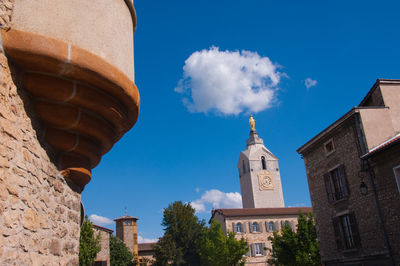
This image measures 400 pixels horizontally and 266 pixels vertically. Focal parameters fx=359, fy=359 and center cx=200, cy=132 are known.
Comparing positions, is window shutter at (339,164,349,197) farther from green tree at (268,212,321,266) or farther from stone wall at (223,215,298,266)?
stone wall at (223,215,298,266)

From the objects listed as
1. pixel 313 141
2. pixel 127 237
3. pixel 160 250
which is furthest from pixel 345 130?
pixel 127 237

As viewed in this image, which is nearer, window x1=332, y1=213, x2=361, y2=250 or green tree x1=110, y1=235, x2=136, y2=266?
window x1=332, y1=213, x2=361, y2=250

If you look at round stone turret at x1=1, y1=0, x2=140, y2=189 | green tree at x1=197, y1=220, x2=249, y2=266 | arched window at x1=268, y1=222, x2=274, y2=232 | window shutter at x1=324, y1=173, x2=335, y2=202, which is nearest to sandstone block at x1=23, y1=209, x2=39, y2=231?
round stone turret at x1=1, y1=0, x2=140, y2=189

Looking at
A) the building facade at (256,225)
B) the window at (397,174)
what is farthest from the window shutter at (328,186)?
the building facade at (256,225)

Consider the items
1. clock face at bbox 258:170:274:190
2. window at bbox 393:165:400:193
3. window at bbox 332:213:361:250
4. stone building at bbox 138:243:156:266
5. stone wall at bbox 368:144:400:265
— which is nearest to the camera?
window at bbox 393:165:400:193

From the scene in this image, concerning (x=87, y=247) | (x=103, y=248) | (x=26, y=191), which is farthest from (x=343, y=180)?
(x=103, y=248)

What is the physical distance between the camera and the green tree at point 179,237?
146ft

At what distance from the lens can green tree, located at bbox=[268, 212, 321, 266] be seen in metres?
25.9

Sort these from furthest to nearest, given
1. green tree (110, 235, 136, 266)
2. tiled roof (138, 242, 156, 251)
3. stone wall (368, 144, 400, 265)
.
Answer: tiled roof (138, 242, 156, 251)
green tree (110, 235, 136, 266)
stone wall (368, 144, 400, 265)

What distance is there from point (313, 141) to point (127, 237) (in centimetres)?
4042

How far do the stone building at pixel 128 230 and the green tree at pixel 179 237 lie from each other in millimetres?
6738

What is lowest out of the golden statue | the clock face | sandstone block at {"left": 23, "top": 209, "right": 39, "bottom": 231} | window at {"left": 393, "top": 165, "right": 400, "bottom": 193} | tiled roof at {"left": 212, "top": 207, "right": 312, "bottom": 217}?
sandstone block at {"left": 23, "top": 209, "right": 39, "bottom": 231}

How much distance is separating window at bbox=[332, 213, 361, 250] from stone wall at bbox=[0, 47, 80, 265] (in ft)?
50.7

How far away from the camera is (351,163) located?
16984mm
